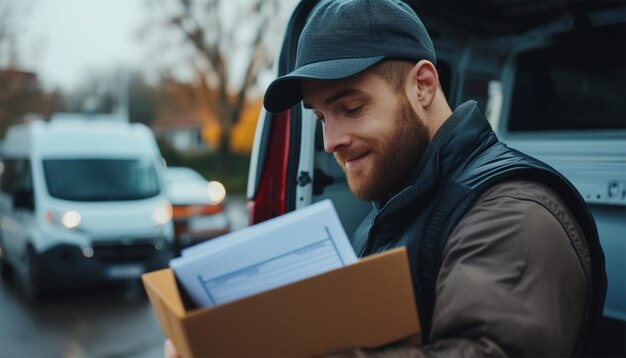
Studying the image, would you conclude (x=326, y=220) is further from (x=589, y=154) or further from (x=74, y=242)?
(x=74, y=242)

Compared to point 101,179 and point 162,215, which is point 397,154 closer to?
point 162,215

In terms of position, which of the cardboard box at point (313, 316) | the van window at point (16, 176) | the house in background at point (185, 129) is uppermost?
the cardboard box at point (313, 316)

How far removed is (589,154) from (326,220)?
234 centimetres

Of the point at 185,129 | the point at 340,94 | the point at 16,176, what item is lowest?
the point at 185,129

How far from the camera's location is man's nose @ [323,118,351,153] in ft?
5.15

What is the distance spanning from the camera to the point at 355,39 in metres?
1.47

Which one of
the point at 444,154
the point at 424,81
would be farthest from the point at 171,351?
the point at 424,81

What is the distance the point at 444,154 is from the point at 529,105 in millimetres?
2853

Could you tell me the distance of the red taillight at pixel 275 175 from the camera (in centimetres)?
268

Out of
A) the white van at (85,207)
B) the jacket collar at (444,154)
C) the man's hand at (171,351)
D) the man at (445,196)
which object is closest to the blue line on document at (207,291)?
the man's hand at (171,351)

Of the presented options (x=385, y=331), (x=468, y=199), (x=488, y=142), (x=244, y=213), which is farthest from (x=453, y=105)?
(x=244, y=213)

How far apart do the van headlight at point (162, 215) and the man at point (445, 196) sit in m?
6.47

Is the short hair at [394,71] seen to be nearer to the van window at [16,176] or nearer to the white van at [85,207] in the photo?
the white van at [85,207]

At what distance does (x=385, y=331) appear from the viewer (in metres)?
1.20
